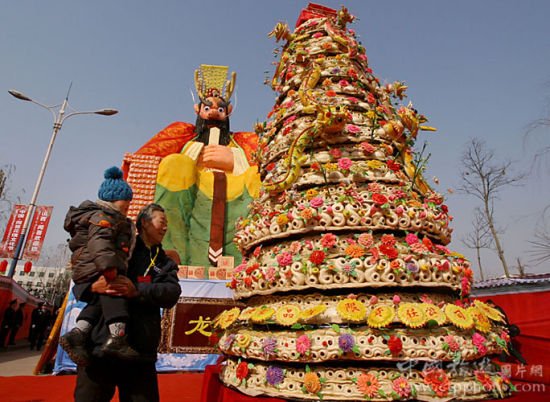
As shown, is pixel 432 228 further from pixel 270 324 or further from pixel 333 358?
pixel 270 324

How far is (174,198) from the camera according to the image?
1016cm

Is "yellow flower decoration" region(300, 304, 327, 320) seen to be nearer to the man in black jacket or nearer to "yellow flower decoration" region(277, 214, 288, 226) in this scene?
"yellow flower decoration" region(277, 214, 288, 226)

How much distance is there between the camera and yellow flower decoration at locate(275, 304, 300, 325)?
2600 mm

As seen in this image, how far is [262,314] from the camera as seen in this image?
281cm

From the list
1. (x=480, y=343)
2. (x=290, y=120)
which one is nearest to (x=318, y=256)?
(x=480, y=343)

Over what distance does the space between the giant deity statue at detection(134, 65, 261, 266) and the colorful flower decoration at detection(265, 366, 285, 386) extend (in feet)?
23.3

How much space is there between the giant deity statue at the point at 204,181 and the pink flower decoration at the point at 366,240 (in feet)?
Answer: 23.7

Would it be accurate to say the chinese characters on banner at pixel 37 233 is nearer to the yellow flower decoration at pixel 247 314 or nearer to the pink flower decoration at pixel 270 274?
the yellow flower decoration at pixel 247 314

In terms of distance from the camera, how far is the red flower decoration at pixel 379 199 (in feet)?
9.70

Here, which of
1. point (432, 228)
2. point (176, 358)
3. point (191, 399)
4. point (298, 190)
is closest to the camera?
point (432, 228)

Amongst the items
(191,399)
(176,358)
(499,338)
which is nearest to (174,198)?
(176,358)

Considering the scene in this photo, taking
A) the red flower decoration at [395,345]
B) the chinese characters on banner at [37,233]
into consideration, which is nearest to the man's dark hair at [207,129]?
the chinese characters on banner at [37,233]

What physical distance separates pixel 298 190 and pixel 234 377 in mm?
1990

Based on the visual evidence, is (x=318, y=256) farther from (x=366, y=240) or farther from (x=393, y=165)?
(x=393, y=165)
